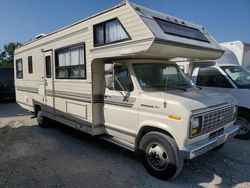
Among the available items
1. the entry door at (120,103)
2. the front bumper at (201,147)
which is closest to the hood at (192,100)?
the entry door at (120,103)

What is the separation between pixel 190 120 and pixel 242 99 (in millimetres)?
3152

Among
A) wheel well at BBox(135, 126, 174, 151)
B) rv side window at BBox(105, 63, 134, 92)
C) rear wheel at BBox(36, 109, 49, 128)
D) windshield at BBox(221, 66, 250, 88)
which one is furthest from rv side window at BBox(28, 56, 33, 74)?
windshield at BBox(221, 66, 250, 88)

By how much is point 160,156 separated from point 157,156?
7cm

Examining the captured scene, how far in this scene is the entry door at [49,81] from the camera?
238 inches

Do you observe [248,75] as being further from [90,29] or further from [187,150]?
[90,29]

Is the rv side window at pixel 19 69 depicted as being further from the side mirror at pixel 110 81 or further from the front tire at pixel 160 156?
the front tire at pixel 160 156

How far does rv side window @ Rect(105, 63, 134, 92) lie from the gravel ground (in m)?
1.52

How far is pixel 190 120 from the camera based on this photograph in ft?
10.3

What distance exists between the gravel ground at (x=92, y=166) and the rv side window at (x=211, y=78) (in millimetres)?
1561

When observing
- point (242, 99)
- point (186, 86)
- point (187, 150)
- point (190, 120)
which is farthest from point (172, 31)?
point (242, 99)

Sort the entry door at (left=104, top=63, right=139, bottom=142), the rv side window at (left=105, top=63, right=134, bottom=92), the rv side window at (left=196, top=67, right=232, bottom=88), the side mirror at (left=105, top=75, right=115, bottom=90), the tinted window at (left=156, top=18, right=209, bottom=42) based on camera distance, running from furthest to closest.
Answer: the rv side window at (left=196, top=67, right=232, bottom=88) → the side mirror at (left=105, top=75, right=115, bottom=90) → the rv side window at (left=105, top=63, right=134, bottom=92) → the entry door at (left=104, top=63, right=139, bottom=142) → the tinted window at (left=156, top=18, right=209, bottom=42)

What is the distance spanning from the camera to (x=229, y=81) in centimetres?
582

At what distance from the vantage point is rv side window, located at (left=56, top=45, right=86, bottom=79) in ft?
16.0

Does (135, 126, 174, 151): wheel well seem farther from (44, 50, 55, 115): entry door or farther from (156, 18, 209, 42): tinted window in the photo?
(44, 50, 55, 115): entry door
